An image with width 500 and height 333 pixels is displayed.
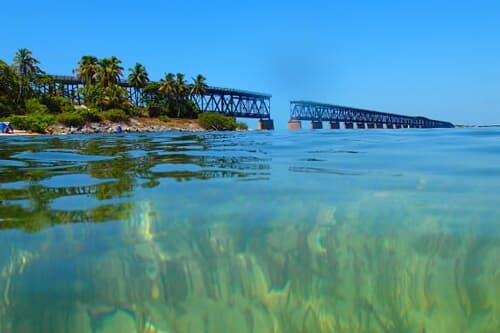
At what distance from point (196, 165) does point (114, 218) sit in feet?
11.3

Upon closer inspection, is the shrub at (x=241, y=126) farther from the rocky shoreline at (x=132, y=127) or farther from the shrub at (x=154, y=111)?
the shrub at (x=154, y=111)

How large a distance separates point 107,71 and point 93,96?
508 centimetres

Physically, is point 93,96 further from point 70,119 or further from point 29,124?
point 29,124

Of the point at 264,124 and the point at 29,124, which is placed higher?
the point at 264,124

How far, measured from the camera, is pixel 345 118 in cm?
13925

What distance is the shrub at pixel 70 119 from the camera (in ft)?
174

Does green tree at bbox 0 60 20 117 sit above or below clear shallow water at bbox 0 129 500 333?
above

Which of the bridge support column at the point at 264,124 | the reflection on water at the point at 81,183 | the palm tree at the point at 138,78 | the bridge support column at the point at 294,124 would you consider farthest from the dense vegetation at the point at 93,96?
the reflection on water at the point at 81,183

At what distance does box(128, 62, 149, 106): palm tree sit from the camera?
75562 mm

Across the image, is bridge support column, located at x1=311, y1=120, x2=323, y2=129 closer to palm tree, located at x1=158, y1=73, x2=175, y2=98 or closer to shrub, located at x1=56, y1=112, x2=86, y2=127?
palm tree, located at x1=158, y1=73, x2=175, y2=98

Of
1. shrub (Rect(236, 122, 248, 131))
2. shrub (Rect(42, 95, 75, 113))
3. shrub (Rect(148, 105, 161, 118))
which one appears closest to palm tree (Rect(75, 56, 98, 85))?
shrub (Rect(42, 95, 75, 113))

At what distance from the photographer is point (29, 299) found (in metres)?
2.02

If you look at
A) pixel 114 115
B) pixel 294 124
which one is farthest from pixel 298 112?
pixel 114 115

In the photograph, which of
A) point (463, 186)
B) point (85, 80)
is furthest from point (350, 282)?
point (85, 80)
